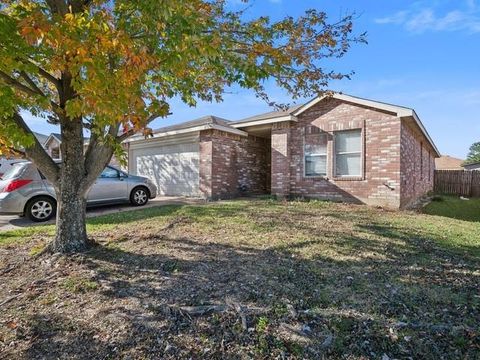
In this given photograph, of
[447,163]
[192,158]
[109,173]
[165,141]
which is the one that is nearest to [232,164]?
[192,158]

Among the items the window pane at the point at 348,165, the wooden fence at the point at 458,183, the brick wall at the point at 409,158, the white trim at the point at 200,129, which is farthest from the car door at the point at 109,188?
the wooden fence at the point at 458,183

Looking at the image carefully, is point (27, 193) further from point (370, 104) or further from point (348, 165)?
point (370, 104)

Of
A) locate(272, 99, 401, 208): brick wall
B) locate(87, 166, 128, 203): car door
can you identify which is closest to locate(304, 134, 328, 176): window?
locate(272, 99, 401, 208): brick wall

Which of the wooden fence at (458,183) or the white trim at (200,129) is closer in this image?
the white trim at (200,129)

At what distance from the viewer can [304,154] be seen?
1132 centimetres

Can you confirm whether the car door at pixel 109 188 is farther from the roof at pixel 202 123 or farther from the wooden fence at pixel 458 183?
the wooden fence at pixel 458 183

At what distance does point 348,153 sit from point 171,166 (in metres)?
7.68

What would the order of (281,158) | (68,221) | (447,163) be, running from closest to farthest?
(68,221), (281,158), (447,163)

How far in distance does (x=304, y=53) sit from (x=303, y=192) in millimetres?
6564

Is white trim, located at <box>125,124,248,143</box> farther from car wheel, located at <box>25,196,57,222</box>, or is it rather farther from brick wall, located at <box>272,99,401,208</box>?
car wheel, located at <box>25,196,57,222</box>

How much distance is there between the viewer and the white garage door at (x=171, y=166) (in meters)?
12.6

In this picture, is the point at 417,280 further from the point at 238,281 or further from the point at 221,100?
the point at 221,100

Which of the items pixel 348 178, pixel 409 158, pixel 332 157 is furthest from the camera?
pixel 409 158

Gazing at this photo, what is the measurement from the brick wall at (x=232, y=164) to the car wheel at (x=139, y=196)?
7.78 feet
